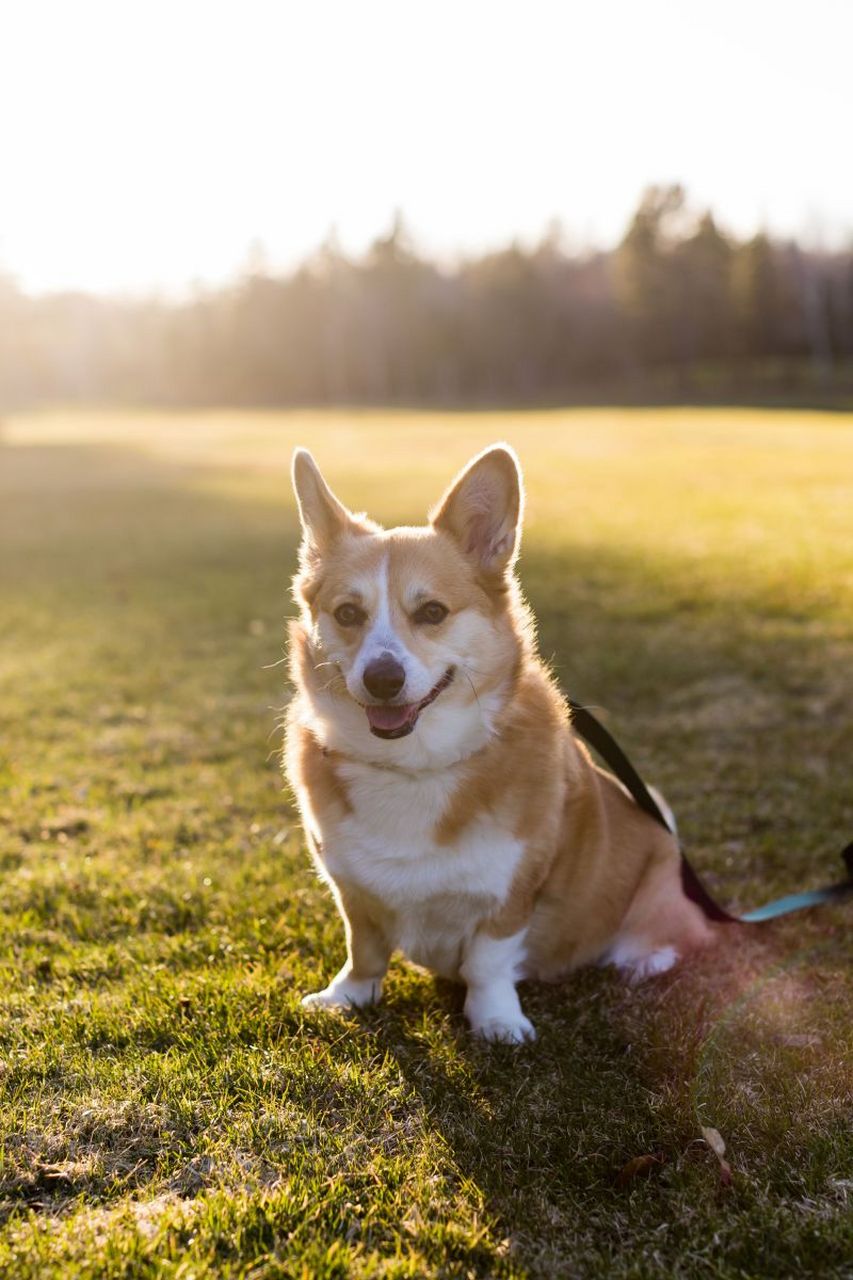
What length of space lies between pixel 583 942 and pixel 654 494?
1377 cm

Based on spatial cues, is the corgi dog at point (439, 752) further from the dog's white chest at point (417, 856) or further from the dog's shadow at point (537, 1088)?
the dog's shadow at point (537, 1088)

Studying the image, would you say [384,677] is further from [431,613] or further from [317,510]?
[317,510]

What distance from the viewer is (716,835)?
4.68 metres

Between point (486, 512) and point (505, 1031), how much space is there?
1.60 m

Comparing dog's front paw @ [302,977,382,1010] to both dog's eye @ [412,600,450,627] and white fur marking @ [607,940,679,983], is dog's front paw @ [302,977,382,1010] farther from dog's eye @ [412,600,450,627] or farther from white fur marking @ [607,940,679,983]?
dog's eye @ [412,600,450,627]

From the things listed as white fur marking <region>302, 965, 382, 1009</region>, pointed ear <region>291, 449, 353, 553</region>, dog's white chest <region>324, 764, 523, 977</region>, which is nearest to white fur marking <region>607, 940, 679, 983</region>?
dog's white chest <region>324, 764, 523, 977</region>

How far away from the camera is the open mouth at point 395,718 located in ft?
9.59

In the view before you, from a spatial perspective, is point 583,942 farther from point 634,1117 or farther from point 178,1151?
point 178,1151

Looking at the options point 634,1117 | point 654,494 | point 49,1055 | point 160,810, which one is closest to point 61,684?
point 160,810

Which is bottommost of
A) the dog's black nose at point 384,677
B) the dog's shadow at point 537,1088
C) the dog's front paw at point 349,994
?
the dog's shadow at point 537,1088

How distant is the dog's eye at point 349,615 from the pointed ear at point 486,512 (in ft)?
1.29

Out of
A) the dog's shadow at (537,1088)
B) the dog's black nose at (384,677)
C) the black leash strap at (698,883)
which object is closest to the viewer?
the dog's shadow at (537,1088)

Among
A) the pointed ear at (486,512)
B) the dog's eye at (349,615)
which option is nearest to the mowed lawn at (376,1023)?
the dog's eye at (349,615)

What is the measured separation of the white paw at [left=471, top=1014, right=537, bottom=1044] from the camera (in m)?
3.09
